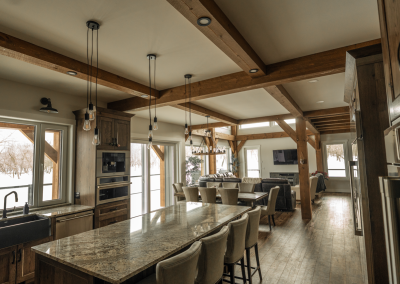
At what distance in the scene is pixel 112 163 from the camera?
421 cm

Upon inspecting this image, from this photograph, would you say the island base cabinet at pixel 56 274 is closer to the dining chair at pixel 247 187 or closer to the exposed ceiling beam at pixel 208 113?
the exposed ceiling beam at pixel 208 113

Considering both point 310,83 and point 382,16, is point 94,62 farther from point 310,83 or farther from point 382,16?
point 310,83

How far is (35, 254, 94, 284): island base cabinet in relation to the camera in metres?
1.56

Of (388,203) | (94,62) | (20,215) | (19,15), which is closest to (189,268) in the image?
(388,203)

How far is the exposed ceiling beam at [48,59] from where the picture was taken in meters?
2.21

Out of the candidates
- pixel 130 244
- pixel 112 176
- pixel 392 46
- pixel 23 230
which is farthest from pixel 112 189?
pixel 392 46

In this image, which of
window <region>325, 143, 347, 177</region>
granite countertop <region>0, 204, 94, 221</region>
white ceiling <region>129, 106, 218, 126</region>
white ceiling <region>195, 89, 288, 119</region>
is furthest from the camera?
window <region>325, 143, 347, 177</region>

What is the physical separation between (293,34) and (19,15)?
8.08 ft

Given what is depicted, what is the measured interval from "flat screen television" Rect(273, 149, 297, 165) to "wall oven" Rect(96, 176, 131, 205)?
810cm

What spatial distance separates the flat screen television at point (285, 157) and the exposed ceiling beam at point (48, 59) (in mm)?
8896

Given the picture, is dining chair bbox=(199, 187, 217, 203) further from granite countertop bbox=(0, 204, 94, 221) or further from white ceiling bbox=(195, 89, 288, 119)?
granite countertop bbox=(0, 204, 94, 221)

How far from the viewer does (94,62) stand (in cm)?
288

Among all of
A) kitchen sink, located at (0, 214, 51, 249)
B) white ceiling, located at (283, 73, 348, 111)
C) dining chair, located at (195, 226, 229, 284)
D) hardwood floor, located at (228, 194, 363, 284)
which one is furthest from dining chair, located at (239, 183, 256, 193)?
kitchen sink, located at (0, 214, 51, 249)

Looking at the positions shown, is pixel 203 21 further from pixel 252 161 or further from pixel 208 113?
pixel 252 161
